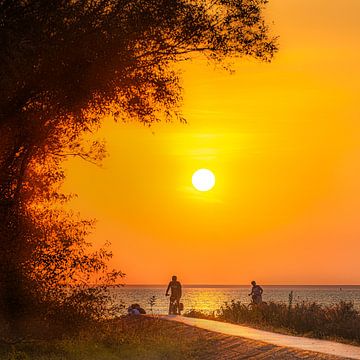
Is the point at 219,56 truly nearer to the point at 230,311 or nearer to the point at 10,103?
the point at 10,103

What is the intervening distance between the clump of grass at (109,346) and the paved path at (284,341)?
1.50 metres

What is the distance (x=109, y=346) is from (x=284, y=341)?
188 inches

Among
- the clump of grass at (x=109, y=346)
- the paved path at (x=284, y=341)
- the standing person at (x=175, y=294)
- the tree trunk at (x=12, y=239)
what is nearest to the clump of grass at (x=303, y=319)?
the standing person at (x=175, y=294)

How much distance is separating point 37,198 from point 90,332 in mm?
3939

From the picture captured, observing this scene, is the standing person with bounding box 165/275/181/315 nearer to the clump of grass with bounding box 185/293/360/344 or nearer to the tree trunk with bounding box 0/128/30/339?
the clump of grass with bounding box 185/293/360/344

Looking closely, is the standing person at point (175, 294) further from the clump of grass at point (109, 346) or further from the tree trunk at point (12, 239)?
the tree trunk at point (12, 239)

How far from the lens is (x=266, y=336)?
26.4 m

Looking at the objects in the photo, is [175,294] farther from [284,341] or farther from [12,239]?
[12,239]

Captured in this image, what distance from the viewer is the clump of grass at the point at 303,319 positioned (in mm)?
30953

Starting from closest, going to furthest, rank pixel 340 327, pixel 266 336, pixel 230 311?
pixel 266 336 < pixel 340 327 < pixel 230 311

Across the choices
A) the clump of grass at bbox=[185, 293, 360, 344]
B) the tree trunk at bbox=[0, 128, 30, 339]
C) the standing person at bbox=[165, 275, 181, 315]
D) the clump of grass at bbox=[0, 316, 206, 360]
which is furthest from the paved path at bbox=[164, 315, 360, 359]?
the standing person at bbox=[165, 275, 181, 315]

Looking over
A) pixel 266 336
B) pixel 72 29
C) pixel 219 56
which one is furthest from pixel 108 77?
pixel 266 336

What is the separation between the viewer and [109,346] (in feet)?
80.8

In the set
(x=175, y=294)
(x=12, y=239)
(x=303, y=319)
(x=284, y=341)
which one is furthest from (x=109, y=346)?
(x=175, y=294)
